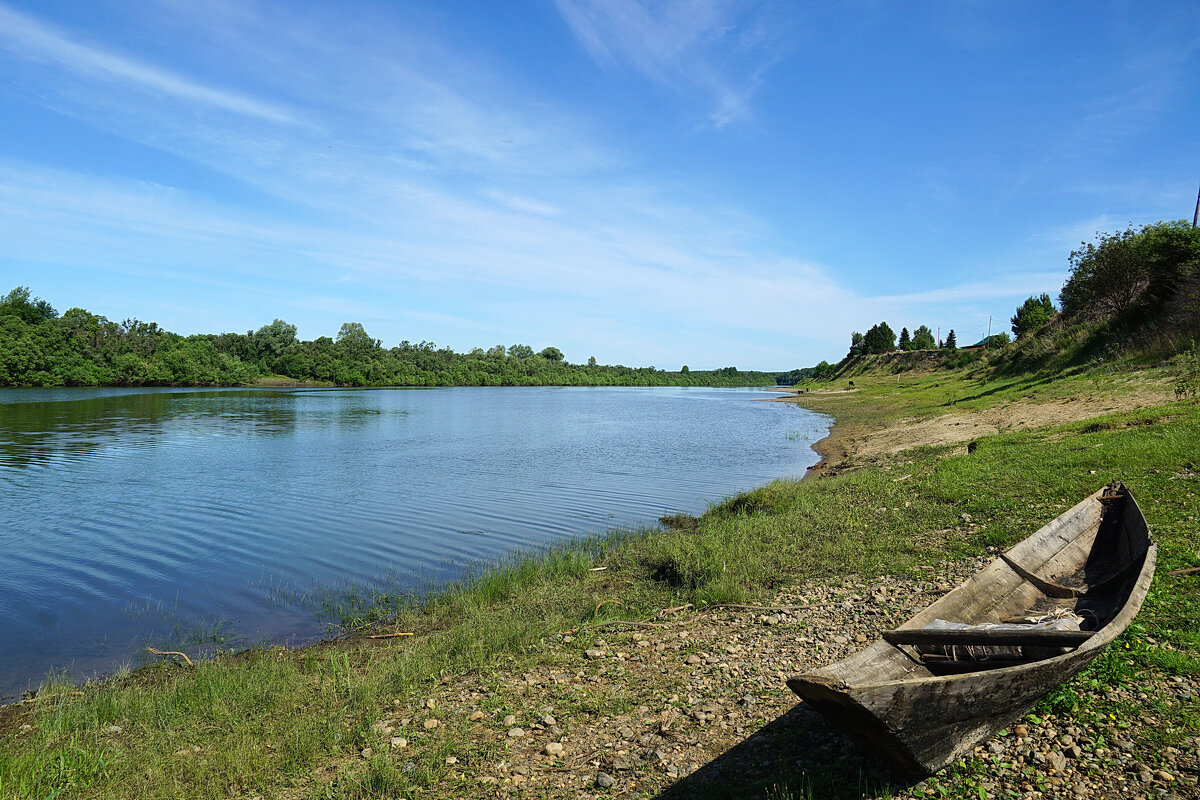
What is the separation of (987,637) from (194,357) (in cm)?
13801

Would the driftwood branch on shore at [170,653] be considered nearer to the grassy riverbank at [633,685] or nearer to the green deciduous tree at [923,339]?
the grassy riverbank at [633,685]

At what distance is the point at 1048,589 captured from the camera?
754cm

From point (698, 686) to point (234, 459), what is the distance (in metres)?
29.2

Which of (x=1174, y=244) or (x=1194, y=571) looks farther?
(x=1174, y=244)

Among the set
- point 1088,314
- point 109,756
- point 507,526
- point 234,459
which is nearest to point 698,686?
point 109,756

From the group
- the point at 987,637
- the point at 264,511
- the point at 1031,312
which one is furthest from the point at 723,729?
the point at 1031,312

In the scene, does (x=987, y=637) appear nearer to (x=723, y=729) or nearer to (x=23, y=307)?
(x=723, y=729)

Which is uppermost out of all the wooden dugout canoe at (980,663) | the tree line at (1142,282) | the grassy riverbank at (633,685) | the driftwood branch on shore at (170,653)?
the tree line at (1142,282)

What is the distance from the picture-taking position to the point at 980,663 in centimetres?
557

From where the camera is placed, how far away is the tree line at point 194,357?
3816 inches

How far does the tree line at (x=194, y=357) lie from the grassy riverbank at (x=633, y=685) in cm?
11627

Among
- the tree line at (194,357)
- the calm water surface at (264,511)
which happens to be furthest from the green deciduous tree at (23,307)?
the calm water surface at (264,511)

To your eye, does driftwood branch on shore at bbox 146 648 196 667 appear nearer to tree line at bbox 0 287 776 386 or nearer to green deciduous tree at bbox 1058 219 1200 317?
green deciduous tree at bbox 1058 219 1200 317

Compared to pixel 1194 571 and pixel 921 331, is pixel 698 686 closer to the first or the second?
pixel 1194 571
